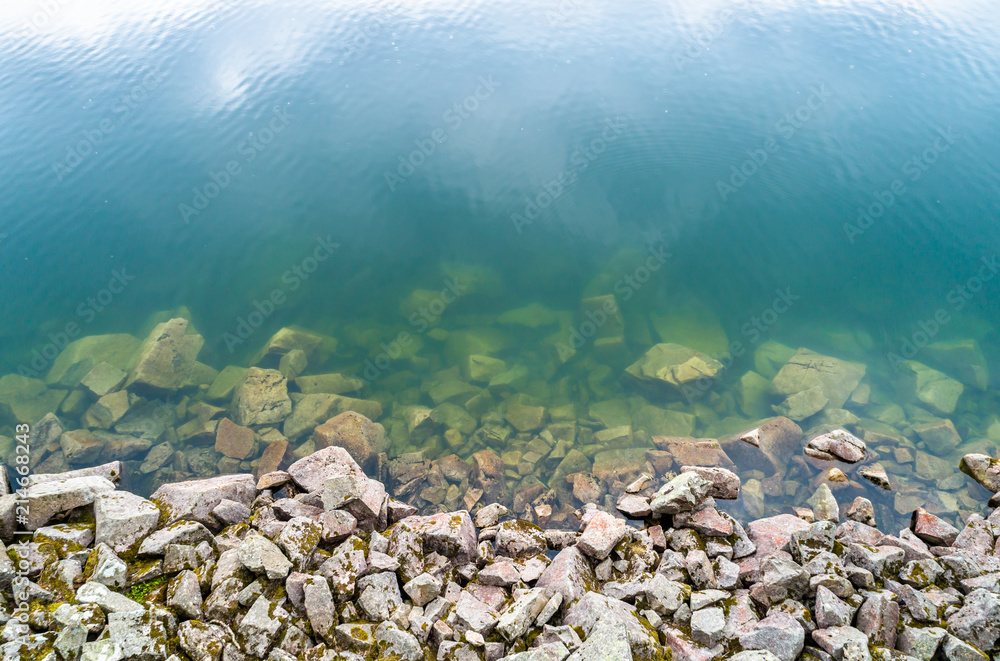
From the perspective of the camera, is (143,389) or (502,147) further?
(502,147)

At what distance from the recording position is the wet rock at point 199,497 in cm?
858

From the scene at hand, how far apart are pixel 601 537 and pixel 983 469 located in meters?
9.98

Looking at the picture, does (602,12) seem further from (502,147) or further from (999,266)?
(999,266)

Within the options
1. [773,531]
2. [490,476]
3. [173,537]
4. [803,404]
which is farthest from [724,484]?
[173,537]

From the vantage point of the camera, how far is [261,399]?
14.2 m

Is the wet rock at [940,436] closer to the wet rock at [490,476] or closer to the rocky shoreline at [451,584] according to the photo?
the rocky shoreline at [451,584]

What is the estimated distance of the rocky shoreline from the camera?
655 centimetres

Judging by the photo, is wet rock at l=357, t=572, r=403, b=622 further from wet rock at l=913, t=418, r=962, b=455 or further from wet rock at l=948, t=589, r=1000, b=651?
wet rock at l=913, t=418, r=962, b=455

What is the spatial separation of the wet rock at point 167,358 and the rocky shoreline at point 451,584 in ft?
19.9

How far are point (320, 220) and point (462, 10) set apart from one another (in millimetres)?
20202

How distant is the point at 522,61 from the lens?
89.2 ft

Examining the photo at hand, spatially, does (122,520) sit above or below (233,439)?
above

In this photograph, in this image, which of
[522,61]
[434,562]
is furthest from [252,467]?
[522,61]

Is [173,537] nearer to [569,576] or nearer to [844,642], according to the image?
[569,576]
